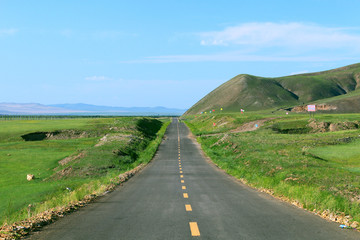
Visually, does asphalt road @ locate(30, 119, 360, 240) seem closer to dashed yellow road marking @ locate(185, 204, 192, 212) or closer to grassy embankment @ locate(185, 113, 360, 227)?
dashed yellow road marking @ locate(185, 204, 192, 212)

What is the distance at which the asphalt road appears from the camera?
30.6ft

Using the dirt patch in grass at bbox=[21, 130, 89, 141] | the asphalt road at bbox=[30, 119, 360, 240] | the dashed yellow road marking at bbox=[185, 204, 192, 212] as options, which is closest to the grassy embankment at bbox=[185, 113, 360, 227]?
the asphalt road at bbox=[30, 119, 360, 240]

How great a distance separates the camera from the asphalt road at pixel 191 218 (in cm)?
934

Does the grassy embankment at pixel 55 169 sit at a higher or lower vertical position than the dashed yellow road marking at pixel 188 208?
lower

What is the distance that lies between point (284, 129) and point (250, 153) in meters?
29.1

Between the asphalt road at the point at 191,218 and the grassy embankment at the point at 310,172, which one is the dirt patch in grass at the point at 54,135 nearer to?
the grassy embankment at the point at 310,172

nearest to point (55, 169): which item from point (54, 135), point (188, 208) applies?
point (188, 208)

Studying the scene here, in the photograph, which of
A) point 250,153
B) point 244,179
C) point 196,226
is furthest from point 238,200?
point 250,153

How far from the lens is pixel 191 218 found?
11.2 meters

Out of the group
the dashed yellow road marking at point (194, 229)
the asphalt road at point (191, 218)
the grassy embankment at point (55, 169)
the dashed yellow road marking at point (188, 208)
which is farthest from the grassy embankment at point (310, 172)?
the grassy embankment at point (55, 169)

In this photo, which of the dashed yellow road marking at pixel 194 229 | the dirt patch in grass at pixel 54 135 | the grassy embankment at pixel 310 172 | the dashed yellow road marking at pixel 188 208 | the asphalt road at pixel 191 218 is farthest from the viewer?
the dirt patch in grass at pixel 54 135

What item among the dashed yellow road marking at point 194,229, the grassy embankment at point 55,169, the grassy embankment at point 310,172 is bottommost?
the grassy embankment at point 55,169

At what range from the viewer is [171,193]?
17047 millimetres

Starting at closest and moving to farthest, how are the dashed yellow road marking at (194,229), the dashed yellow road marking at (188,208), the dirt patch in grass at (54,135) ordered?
the dashed yellow road marking at (194,229) < the dashed yellow road marking at (188,208) < the dirt patch in grass at (54,135)
